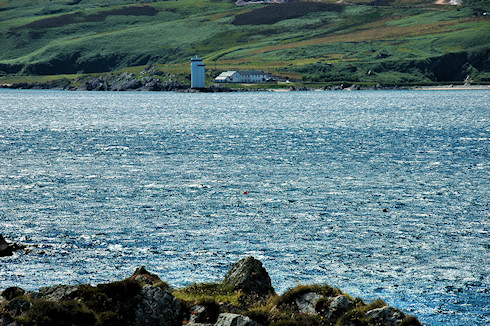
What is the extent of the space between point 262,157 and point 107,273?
158ft

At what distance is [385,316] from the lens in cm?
2073

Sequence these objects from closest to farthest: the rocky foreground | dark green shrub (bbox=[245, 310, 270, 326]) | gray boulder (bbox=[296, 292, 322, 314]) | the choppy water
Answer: the rocky foreground < dark green shrub (bbox=[245, 310, 270, 326]) < gray boulder (bbox=[296, 292, 322, 314]) < the choppy water

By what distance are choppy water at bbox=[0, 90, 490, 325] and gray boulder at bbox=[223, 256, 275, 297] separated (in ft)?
13.5

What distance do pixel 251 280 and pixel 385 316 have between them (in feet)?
20.6

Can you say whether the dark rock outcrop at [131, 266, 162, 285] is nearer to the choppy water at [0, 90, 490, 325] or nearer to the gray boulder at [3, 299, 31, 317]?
the choppy water at [0, 90, 490, 325]

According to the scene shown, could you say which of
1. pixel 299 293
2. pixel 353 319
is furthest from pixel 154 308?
pixel 353 319

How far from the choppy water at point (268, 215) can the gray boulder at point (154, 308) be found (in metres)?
7.87

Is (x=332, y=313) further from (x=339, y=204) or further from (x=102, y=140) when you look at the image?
(x=102, y=140)

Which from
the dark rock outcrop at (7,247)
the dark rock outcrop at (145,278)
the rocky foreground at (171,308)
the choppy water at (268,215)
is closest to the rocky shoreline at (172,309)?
the rocky foreground at (171,308)

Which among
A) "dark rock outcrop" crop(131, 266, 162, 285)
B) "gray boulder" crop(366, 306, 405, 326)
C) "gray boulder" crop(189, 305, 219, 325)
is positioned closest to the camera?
"gray boulder" crop(366, 306, 405, 326)

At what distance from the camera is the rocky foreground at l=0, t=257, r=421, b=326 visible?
19.7 m

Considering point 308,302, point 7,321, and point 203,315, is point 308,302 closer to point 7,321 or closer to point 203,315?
point 203,315

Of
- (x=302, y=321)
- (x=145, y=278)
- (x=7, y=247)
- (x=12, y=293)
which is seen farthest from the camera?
(x=7, y=247)

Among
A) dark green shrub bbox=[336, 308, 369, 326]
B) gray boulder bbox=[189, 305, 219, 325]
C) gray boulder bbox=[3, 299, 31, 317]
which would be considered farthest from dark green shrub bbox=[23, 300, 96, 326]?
dark green shrub bbox=[336, 308, 369, 326]
